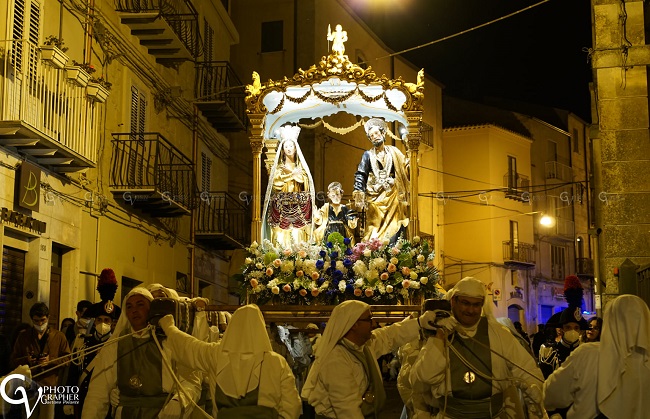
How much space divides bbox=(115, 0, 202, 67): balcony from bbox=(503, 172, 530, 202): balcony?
19.2 m

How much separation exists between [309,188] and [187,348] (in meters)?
Answer: 7.64

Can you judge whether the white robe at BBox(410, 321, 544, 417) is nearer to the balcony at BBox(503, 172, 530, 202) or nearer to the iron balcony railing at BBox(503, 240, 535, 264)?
the balcony at BBox(503, 172, 530, 202)

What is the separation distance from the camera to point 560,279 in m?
43.3

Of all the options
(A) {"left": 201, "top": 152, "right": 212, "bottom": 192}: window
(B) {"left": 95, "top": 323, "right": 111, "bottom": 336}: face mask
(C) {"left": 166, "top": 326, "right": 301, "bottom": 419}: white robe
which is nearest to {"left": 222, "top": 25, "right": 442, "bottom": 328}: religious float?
(B) {"left": 95, "top": 323, "right": 111, "bottom": 336}: face mask

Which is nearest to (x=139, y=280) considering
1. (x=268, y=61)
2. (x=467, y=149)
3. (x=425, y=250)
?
(x=425, y=250)

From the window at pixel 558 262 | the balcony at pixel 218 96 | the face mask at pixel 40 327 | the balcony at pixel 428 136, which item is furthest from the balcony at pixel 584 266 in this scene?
the face mask at pixel 40 327

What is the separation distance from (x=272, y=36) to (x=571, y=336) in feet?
64.9

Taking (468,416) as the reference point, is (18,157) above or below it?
above

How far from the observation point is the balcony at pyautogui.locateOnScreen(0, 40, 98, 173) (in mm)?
13367

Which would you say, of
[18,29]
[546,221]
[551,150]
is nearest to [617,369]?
[18,29]

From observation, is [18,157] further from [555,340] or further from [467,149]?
[467,149]

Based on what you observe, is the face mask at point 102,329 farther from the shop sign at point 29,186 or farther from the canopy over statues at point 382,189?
the canopy over statues at point 382,189

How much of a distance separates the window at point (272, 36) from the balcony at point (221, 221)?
16.9 feet

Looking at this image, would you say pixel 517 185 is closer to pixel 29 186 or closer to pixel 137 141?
pixel 137 141
